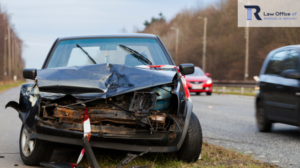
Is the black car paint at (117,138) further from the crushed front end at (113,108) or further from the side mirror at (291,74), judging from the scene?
the side mirror at (291,74)

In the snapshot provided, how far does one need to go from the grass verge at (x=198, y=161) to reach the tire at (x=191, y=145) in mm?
71

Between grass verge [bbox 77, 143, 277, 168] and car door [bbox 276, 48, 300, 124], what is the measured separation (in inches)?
82.2

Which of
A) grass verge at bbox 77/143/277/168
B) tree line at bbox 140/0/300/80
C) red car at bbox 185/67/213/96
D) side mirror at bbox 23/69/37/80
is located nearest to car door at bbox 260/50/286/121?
grass verge at bbox 77/143/277/168

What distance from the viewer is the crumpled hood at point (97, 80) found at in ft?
13.0

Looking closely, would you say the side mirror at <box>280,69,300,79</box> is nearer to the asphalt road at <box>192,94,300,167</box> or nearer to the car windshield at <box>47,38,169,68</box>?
the asphalt road at <box>192,94,300,167</box>

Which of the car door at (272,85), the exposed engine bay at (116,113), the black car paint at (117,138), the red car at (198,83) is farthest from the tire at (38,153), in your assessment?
the red car at (198,83)

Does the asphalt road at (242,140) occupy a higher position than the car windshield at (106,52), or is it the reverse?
the car windshield at (106,52)

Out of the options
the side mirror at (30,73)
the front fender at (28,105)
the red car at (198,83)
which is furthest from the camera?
the red car at (198,83)

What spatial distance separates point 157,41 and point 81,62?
118 cm

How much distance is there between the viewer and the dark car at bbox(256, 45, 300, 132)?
6.98 metres

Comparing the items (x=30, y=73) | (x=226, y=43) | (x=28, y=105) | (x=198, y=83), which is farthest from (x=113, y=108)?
(x=226, y=43)

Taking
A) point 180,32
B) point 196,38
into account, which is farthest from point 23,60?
point 196,38

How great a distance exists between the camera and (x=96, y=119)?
4.03 metres

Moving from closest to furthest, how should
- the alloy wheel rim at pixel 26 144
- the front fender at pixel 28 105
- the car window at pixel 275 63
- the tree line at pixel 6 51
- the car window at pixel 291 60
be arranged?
1. the front fender at pixel 28 105
2. the alloy wheel rim at pixel 26 144
3. the car window at pixel 291 60
4. the car window at pixel 275 63
5. the tree line at pixel 6 51
